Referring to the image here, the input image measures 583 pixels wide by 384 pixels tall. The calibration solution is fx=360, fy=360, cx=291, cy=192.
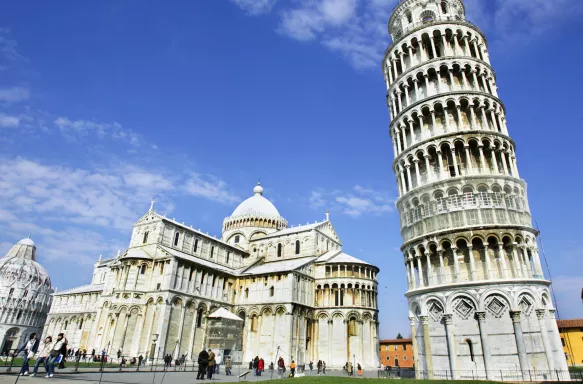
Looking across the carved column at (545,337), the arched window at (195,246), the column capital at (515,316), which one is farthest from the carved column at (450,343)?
the arched window at (195,246)

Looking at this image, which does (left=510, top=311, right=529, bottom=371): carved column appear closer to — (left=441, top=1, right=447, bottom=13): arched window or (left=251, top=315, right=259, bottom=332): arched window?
(left=441, top=1, right=447, bottom=13): arched window

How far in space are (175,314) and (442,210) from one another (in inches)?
1047

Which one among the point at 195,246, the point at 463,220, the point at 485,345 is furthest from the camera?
the point at 195,246

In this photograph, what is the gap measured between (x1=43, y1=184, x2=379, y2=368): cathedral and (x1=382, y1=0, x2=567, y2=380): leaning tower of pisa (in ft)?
53.6

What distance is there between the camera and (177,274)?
1428 inches

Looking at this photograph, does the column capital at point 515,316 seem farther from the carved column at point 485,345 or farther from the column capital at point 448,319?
the column capital at point 448,319

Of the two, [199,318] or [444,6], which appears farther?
[199,318]

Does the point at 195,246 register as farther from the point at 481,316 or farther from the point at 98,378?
the point at 481,316

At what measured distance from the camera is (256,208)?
178 ft

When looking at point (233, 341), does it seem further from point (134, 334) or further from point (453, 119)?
point (453, 119)

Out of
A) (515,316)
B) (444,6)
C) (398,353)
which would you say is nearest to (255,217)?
(398,353)

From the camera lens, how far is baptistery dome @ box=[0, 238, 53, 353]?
68188mm

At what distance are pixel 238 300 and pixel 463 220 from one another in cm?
2843

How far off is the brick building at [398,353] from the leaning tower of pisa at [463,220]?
3864 cm
